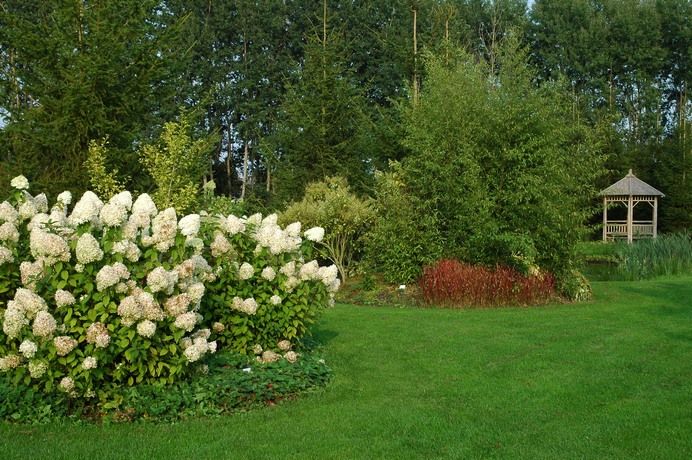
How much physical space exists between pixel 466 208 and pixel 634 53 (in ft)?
115

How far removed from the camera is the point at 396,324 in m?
9.62

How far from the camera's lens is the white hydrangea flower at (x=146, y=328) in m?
5.01

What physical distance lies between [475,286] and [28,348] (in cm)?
863

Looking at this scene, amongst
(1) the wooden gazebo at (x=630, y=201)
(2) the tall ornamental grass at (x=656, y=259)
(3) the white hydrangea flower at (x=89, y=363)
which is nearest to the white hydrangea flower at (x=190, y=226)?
(3) the white hydrangea flower at (x=89, y=363)

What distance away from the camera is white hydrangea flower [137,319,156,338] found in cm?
501

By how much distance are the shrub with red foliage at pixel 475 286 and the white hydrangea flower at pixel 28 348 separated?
27.3 ft

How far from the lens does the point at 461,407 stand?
5621mm

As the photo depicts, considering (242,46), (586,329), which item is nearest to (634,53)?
(242,46)

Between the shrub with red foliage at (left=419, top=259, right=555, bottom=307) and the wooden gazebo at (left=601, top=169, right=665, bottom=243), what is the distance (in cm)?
1905

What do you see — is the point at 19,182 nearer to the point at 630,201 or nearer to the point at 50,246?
the point at 50,246

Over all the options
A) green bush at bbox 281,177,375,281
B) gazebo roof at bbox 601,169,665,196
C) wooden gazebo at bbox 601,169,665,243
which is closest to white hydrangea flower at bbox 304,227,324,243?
green bush at bbox 281,177,375,281

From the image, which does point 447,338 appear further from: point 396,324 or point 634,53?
point 634,53

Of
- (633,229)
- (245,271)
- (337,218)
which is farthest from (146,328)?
→ (633,229)

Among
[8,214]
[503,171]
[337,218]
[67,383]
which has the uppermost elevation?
[503,171]
